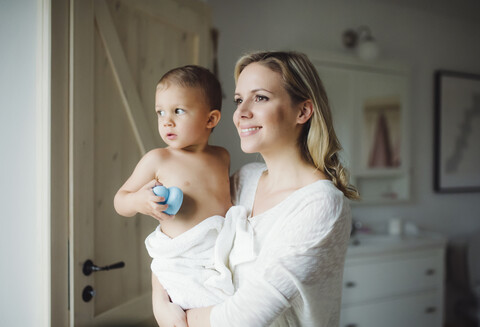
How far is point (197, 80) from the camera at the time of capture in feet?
3.22

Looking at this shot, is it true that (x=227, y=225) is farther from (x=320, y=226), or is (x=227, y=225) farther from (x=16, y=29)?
(x=16, y=29)

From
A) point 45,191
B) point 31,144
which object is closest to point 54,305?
point 45,191

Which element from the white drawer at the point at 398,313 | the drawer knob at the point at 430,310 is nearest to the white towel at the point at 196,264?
the white drawer at the point at 398,313

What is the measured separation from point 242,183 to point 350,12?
2.45 m

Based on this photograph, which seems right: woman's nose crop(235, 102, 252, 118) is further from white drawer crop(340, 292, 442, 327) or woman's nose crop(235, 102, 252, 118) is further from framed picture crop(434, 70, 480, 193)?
framed picture crop(434, 70, 480, 193)

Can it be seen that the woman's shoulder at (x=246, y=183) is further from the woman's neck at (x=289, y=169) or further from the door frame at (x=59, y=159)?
the door frame at (x=59, y=159)

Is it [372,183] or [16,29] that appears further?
[372,183]

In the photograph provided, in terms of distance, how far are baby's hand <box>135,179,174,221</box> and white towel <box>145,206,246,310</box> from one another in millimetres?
94

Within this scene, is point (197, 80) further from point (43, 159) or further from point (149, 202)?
point (43, 159)

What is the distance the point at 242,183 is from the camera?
46.9 inches

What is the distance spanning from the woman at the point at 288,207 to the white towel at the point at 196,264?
0.04 meters

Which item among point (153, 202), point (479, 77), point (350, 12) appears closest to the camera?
point (153, 202)

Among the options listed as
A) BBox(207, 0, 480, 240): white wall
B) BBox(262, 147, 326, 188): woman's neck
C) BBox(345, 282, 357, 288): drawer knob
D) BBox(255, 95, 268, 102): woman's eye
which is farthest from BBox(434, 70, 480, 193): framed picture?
BBox(255, 95, 268, 102): woman's eye

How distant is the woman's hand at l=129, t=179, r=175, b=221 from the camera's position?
2.88 feet
